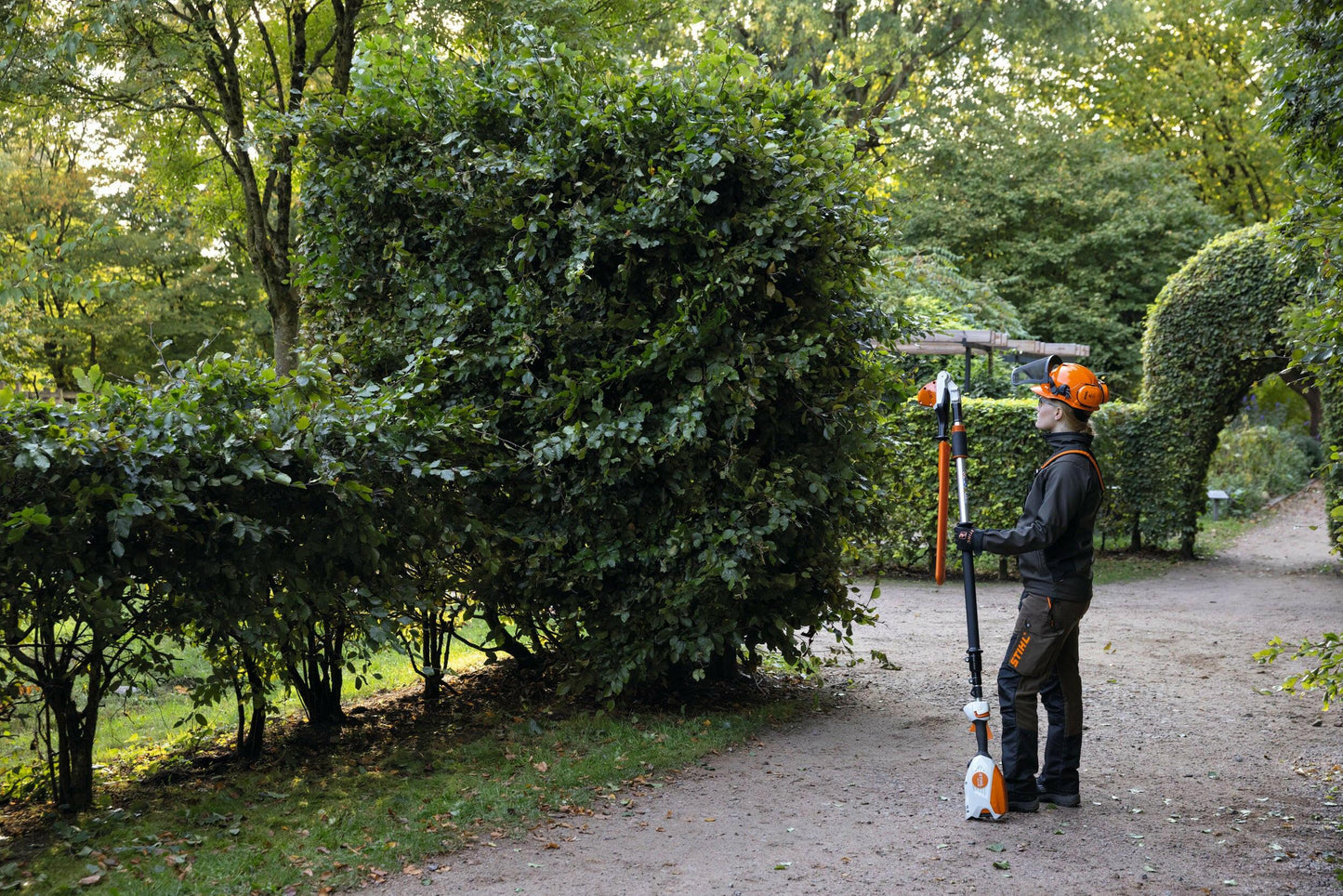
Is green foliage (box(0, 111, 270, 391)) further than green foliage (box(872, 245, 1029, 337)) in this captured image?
Yes

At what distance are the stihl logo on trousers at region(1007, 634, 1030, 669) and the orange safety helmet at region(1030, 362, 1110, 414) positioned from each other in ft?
3.90

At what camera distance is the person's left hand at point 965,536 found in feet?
17.0

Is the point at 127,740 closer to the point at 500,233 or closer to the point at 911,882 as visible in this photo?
the point at 500,233

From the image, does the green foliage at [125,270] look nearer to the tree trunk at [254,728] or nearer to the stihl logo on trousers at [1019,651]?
the tree trunk at [254,728]

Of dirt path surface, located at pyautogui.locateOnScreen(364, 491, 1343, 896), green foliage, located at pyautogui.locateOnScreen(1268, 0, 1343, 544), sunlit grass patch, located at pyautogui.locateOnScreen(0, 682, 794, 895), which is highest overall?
green foliage, located at pyautogui.locateOnScreen(1268, 0, 1343, 544)

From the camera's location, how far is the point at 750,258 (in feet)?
20.6

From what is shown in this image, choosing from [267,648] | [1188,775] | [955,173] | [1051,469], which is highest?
[955,173]

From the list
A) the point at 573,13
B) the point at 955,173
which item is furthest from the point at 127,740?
the point at 955,173

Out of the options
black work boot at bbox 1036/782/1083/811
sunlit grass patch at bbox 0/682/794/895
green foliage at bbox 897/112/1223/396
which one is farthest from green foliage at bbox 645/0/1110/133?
black work boot at bbox 1036/782/1083/811

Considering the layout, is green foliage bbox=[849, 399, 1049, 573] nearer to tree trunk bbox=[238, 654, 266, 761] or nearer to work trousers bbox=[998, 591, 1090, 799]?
work trousers bbox=[998, 591, 1090, 799]

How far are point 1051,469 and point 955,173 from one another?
955 inches

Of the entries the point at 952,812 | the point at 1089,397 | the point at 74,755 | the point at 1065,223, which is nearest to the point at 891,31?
the point at 1065,223

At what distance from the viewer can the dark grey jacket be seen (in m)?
5.10

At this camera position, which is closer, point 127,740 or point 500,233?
point 500,233
